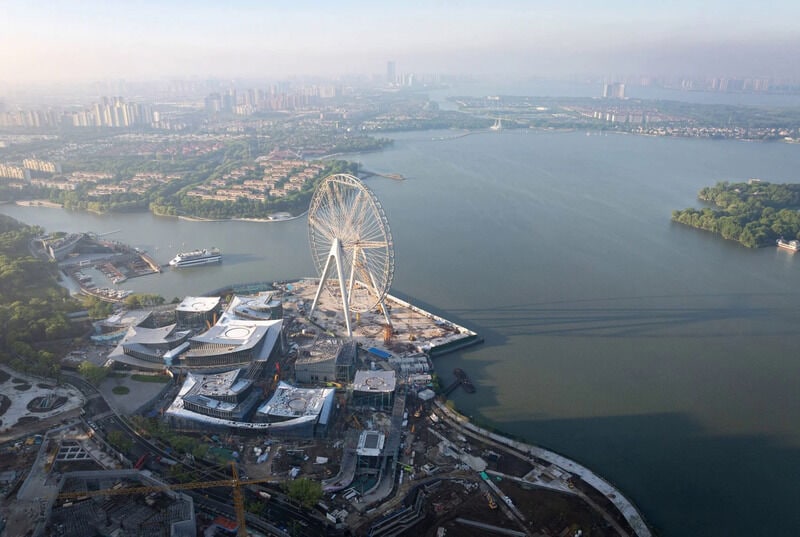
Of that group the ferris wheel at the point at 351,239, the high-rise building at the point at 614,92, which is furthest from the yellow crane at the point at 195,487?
the high-rise building at the point at 614,92

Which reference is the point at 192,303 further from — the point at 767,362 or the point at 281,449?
the point at 767,362

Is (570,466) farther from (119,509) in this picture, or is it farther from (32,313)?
(32,313)

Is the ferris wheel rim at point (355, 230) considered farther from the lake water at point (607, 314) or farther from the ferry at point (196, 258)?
the ferry at point (196, 258)

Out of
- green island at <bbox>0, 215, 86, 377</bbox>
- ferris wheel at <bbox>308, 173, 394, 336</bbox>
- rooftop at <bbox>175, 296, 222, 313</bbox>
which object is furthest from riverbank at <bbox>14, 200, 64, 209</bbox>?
ferris wheel at <bbox>308, 173, 394, 336</bbox>

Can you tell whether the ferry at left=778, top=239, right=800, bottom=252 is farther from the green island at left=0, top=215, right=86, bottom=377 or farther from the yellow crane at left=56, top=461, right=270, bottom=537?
the green island at left=0, top=215, right=86, bottom=377

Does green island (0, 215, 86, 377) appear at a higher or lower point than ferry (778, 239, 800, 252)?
lower

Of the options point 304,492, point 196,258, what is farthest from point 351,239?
point 196,258

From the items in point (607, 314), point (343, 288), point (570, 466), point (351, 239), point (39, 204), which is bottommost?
point (570, 466)
